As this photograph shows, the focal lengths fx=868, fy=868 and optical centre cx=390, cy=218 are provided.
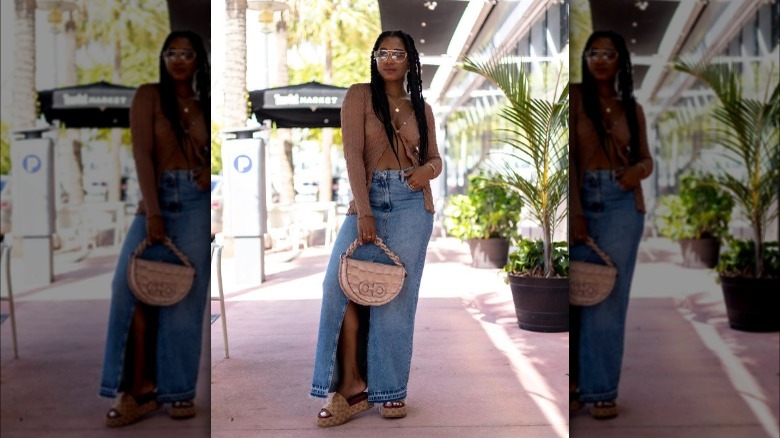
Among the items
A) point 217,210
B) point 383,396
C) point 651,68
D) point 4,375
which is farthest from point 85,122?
point 217,210

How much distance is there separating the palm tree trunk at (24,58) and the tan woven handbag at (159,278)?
477 mm

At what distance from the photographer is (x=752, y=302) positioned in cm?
204

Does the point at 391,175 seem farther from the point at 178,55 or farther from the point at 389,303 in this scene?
the point at 178,55

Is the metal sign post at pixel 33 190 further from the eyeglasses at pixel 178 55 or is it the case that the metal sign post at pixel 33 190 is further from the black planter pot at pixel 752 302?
the black planter pot at pixel 752 302

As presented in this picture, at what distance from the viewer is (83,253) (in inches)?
89.7

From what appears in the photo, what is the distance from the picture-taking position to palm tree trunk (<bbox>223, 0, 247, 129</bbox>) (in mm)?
10555

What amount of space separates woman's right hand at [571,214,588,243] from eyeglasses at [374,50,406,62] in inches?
62.6

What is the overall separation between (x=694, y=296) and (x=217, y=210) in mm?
13923

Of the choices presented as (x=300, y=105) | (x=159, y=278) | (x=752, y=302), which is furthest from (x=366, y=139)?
(x=300, y=105)

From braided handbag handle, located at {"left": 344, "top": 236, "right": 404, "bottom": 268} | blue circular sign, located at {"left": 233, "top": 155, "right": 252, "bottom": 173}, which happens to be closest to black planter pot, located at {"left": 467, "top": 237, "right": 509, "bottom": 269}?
blue circular sign, located at {"left": 233, "top": 155, "right": 252, "bottom": 173}

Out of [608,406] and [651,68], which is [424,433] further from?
[651,68]

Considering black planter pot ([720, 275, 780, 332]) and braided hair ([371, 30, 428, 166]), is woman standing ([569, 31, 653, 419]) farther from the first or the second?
braided hair ([371, 30, 428, 166])

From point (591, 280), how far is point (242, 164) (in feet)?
23.9

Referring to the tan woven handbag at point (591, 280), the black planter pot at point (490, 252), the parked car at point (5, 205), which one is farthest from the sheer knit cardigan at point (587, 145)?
the black planter pot at point (490, 252)
